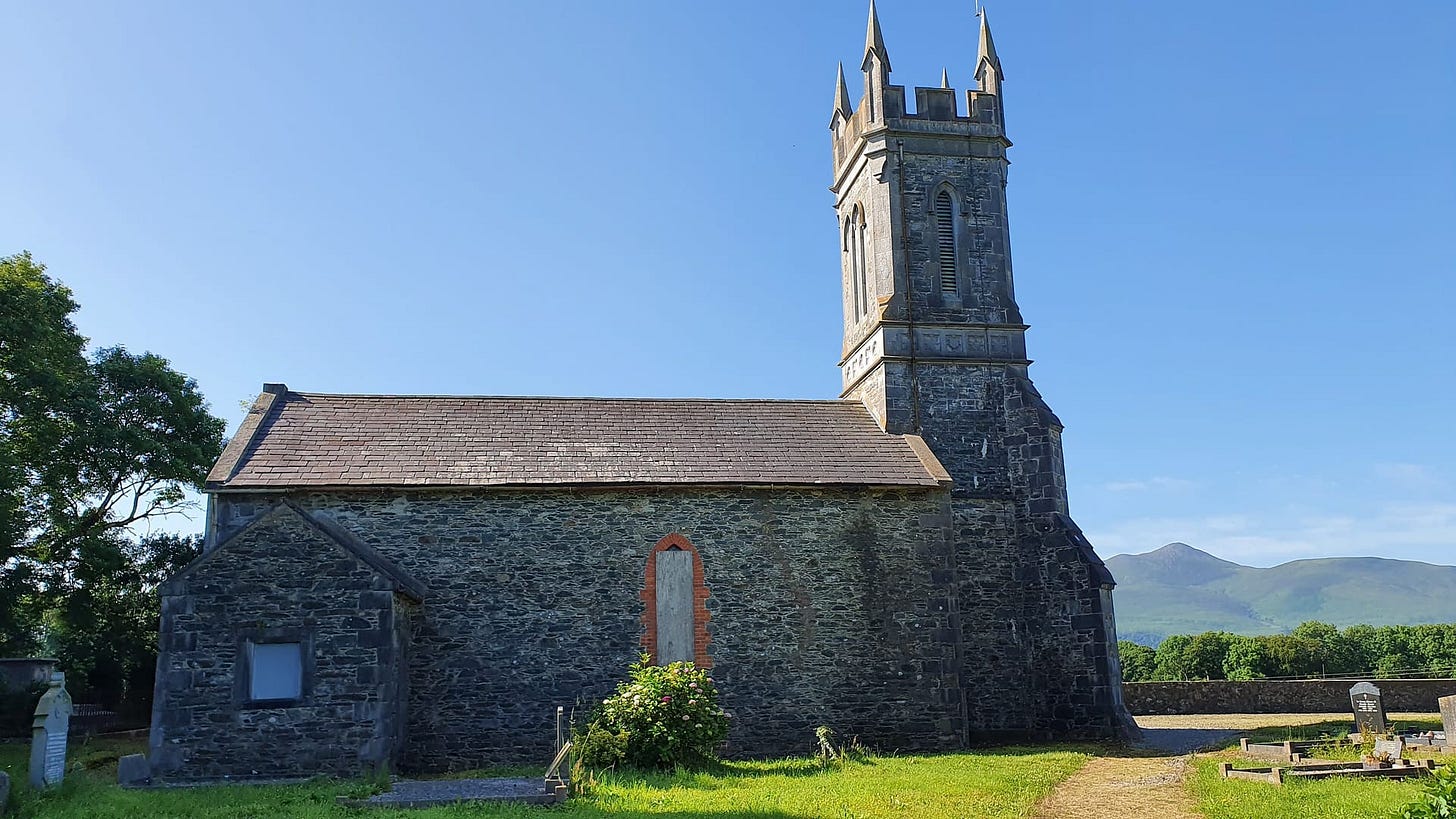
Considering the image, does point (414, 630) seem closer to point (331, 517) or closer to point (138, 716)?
point (331, 517)

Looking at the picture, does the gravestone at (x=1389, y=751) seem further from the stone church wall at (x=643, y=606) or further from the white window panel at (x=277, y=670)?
the white window panel at (x=277, y=670)

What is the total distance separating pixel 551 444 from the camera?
21000mm

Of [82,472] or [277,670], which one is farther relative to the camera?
[82,472]

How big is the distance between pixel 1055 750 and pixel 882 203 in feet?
42.2

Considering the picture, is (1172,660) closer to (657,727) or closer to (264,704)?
(657,727)

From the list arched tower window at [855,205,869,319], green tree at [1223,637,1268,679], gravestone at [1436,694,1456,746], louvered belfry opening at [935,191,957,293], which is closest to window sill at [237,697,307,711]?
arched tower window at [855,205,869,319]

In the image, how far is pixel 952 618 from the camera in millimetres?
19984

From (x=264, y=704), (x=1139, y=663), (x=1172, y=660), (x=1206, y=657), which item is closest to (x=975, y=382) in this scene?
(x=264, y=704)

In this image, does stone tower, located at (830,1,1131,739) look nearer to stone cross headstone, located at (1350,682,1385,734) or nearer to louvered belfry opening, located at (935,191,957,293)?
louvered belfry opening, located at (935,191,957,293)

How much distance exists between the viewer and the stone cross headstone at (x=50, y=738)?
14.1 metres

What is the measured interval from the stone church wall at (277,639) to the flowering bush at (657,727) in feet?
11.2

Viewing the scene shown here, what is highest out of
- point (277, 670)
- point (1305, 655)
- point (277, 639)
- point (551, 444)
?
point (551, 444)

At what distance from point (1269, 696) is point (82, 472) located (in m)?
33.1

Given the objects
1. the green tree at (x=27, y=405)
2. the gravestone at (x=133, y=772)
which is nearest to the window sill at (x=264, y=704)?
the gravestone at (x=133, y=772)
